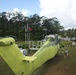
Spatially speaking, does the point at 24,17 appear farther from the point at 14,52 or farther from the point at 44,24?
the point at 14,52

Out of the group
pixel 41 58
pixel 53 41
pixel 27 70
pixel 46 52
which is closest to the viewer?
pixel 27 70

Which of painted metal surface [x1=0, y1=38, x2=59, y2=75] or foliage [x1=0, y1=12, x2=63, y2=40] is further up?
foliage [x1=0, y1=12, x2=63, y2=40]

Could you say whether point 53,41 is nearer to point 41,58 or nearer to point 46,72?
point 46,72

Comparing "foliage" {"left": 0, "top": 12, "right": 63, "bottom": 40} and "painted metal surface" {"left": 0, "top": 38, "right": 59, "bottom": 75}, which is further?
"foliage" {"left": 0, "top": 12, "right": 63, "bottom": 40}

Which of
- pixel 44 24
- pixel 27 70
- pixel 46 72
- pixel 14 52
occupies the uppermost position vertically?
pixel 44 24

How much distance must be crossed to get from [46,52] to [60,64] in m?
3.22

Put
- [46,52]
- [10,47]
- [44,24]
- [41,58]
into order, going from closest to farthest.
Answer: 1. [10,47]
2. [41,58]
3. [46,52]
4. [44,24]

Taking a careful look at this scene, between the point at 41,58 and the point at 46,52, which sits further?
the point at 46,52

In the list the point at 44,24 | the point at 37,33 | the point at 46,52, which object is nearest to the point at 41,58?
the point at 46,52

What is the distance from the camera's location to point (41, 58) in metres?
14.6

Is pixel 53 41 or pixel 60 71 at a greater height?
pixel 53 41

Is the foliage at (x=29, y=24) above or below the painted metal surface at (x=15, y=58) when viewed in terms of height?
above

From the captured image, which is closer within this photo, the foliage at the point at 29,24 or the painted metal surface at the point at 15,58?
the painted metal surface at the point at 15,58

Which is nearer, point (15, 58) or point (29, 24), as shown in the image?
point (15, 58)
